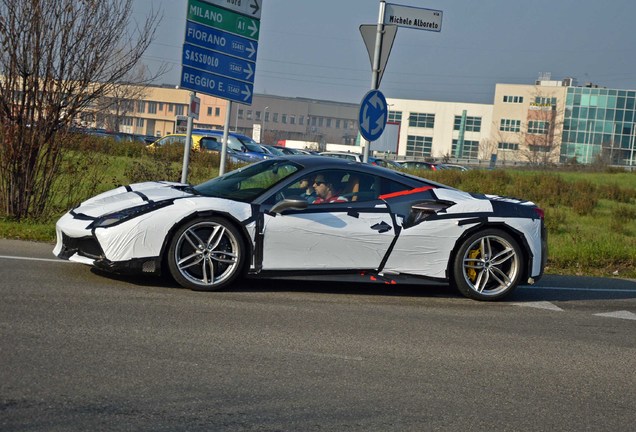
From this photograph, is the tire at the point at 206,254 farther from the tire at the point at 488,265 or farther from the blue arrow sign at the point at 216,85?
the blue arrow sign at the point at 216,85

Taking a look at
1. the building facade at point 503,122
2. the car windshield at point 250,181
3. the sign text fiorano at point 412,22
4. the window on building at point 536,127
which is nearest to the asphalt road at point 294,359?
Result: the car windshield at point 250,181

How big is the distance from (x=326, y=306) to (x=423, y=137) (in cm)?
10941

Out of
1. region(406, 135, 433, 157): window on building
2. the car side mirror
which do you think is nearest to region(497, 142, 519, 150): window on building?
region(406, 135, 433, 157): window on building

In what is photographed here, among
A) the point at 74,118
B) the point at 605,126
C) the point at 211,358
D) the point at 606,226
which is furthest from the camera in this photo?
the point at 605,126

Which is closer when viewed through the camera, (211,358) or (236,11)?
(211,358)

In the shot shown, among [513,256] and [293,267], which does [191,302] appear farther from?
[513,256]

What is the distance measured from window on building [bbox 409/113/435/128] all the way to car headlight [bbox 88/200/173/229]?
109 metres

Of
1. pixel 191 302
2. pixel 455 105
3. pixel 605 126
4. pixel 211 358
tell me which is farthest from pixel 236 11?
pixel 455 105

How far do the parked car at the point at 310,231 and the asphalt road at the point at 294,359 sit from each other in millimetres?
271

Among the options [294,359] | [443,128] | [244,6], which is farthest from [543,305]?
[443,128]

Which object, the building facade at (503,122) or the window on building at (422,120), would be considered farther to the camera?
the window on building at (422,120)

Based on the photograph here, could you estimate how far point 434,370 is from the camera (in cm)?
619

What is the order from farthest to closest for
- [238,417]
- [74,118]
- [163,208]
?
[74,118], [163,208], [238,417]

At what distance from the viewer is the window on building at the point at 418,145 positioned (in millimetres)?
115750
